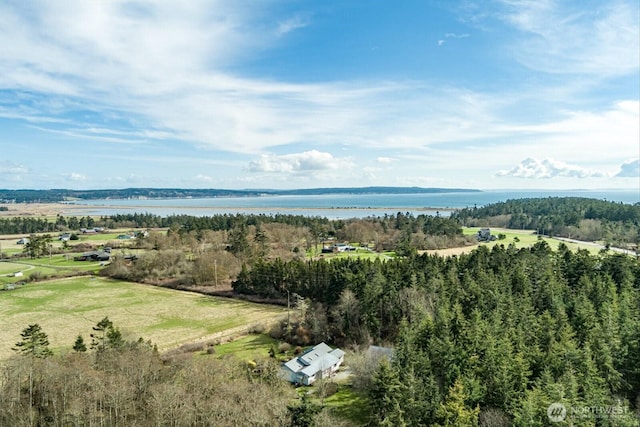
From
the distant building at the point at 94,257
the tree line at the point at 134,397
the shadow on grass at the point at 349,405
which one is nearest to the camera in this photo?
the tree line at the point at 134,397

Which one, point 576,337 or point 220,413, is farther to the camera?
point 576,337

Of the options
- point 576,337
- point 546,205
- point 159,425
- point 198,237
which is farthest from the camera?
point 546,205

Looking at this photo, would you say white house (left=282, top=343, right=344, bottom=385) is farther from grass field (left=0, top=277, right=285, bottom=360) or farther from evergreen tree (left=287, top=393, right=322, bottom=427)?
grass field (left=0, top=277, right=285, bottom=360)

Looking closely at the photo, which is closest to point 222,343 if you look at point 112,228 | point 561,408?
point 561,408

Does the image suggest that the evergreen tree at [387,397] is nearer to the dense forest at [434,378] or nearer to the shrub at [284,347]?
the dense forest at [434,378]

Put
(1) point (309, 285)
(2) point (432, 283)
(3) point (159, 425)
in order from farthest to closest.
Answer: (1) point (309, 285)
(2) point (432, 283)
(3) point (159, 425)

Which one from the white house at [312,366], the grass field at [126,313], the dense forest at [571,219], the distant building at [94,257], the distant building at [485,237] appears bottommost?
the grass field at [126,313]

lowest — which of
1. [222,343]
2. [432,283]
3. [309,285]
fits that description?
[222,343]

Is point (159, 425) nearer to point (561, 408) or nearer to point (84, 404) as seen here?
point (84, 404)

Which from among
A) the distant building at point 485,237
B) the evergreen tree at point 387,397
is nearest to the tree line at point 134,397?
the evergreen tree at point 387,397
